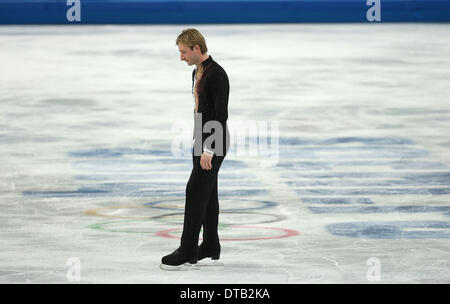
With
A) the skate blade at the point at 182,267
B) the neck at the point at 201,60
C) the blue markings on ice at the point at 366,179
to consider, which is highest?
the neck at the point at 201,60

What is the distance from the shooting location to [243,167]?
12547mm

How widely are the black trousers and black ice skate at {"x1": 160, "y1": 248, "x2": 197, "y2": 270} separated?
36mm

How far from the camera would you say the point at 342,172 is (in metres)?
12.1

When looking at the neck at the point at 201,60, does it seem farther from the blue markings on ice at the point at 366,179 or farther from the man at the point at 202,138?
the blue markings on ice at the point at 366,179

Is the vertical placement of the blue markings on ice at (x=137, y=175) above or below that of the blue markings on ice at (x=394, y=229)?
above

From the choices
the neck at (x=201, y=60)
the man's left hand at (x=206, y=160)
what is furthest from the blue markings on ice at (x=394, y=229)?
the neck at (x=201, y=60)

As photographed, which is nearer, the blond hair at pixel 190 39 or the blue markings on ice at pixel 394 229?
the blond hair at pixel 190 39

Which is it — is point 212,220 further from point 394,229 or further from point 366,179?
point 366,179

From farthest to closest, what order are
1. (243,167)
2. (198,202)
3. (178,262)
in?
(243,167), (178,262), (198,202)

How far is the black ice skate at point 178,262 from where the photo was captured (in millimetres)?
7109

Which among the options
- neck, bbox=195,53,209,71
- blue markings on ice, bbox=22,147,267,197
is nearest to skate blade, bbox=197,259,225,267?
neck, bbox=195,53,209,71

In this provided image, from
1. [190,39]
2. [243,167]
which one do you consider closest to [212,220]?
[190,39]

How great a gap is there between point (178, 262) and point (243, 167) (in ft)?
18.0
